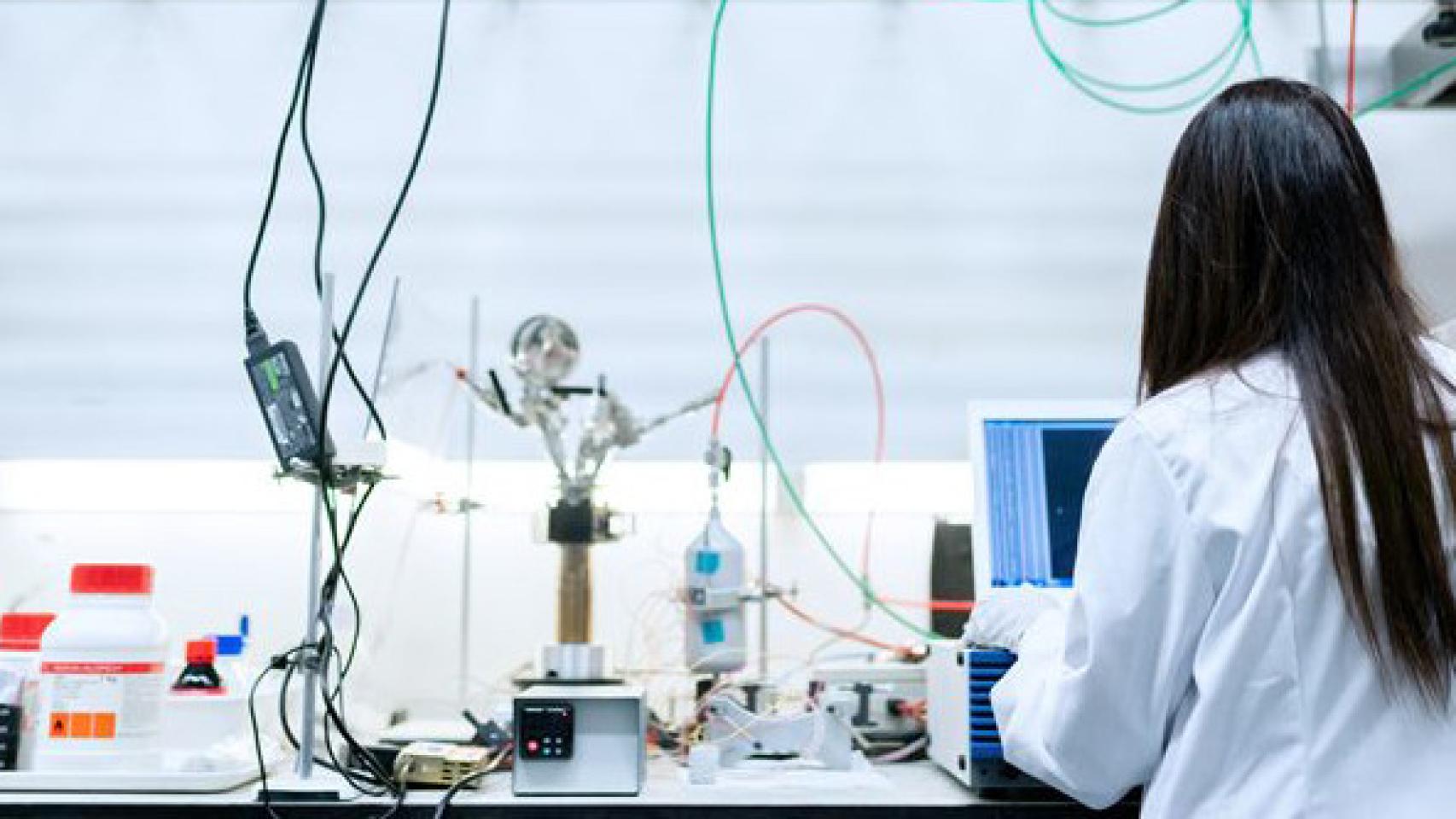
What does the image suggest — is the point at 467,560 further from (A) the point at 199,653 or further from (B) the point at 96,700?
(B) the point at 96,700

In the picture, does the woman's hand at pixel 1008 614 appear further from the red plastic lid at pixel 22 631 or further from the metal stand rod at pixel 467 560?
the red plastic lid at pixel 22 631

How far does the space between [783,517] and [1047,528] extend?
0.72m

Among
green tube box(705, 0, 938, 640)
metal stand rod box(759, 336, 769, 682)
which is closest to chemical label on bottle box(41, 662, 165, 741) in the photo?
metal stand rod box(759, 336, 769, 682)

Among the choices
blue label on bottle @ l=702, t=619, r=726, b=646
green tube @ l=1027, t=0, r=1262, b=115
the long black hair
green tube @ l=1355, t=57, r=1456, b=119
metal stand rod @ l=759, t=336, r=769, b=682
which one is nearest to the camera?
the long black hair

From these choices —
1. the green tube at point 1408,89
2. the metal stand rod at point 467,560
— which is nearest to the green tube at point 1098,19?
the green tube at point 1408,89

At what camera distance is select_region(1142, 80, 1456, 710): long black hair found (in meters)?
0.83

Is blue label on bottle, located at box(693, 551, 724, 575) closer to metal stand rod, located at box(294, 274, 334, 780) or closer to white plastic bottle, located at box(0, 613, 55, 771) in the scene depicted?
metal stand rod, located at box(294, 274, 334, 780)

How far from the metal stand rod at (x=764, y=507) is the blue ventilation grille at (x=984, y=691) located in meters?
0.56

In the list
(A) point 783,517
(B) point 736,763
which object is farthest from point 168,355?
(B) point 736,763

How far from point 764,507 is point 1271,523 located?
3.78 feet

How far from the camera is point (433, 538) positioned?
6.24ft

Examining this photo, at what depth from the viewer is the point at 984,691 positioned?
1.24 metres

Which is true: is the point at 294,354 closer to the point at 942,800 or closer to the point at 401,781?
the point at 401,781

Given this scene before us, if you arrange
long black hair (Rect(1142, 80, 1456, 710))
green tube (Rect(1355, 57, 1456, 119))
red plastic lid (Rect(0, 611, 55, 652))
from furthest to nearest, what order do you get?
green tube (Rect(1355, 57, 1456, 119)) → red plastic lid (Rect(0, 611, 55, 652)) → long black hair (Rect(1142, 80, 1456, 710))
